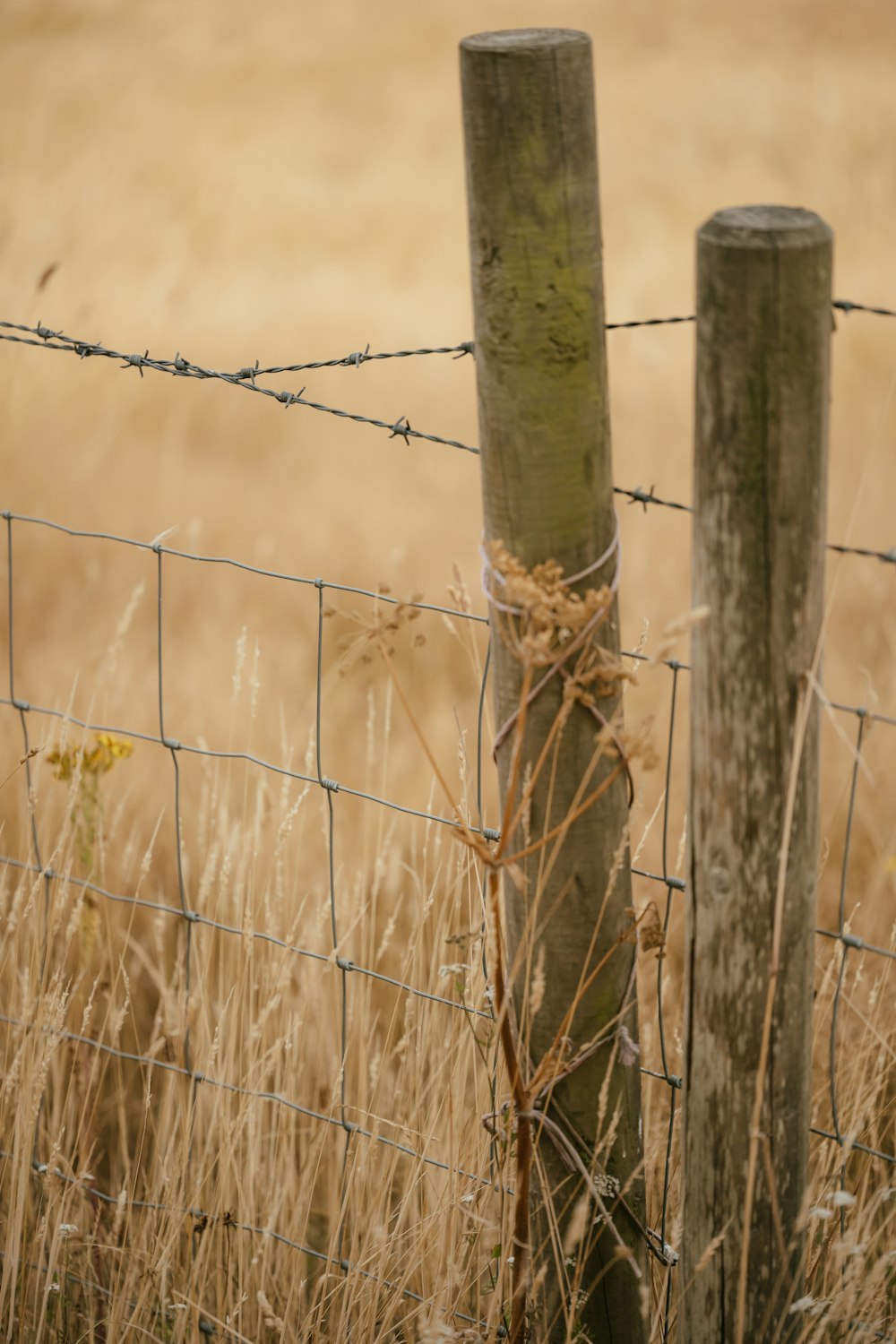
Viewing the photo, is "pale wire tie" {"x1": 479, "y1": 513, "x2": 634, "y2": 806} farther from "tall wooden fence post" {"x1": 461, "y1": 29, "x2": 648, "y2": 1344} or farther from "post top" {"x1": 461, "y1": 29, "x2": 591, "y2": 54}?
"post top" {"x1": 461, "y1": 29, "x2": 591, "y2": 54}

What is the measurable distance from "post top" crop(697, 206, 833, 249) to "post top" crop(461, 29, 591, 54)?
245mm

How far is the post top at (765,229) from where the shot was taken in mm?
1128

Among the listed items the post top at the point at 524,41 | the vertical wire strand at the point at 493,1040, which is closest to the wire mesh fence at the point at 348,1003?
the vertical wire strand at the point at 493,1040

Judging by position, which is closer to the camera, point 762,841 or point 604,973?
point 762,841

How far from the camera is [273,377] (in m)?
7.94

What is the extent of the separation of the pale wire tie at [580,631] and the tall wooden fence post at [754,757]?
0.12 metres

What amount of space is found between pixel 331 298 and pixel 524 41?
6.31 metres

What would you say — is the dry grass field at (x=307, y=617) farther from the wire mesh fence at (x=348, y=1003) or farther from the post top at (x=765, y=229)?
the post top at (x=765, y=229)

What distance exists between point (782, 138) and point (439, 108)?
9.15ft

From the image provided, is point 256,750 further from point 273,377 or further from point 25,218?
point 25,218

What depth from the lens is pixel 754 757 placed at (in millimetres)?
1249

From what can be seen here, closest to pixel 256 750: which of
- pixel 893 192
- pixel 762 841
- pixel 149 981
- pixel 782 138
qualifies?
pixel 149 981

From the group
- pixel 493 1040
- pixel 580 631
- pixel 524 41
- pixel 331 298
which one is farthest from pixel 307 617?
pixel 524 41

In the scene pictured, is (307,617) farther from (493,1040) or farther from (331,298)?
(493,1040)
